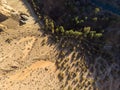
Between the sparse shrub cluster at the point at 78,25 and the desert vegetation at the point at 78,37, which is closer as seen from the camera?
the desert vegetation at the point at 78,37

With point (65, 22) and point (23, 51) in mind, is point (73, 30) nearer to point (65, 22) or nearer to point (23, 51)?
point (65, 22)

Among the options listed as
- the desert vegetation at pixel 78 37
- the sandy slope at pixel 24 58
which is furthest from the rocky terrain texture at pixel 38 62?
Result: the desert vegetation at pixel 78 37

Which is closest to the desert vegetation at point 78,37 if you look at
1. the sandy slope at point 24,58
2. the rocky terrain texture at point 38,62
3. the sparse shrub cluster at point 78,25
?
the sparse shrub cluster at point 78,25

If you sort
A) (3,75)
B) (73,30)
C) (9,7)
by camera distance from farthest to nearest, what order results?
(73,30), (9,7), (3,75)

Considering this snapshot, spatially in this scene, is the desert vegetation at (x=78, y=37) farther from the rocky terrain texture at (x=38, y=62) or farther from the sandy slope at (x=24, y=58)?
the sandy slope at (x=24, y=58)

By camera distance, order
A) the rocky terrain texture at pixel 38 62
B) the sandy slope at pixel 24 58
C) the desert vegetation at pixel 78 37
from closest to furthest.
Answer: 1. the sandy slope at pixel 24 58
2. the rocky terrain texture at pixel 38 62
3. the desert vegetation at pixel 78 37

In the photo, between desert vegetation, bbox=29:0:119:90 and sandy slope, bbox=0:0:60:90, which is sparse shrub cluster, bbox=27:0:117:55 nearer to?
desert vegetation, bbox=29:0:119:90

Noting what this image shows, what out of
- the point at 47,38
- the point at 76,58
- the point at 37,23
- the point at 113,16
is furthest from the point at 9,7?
the point at 113,16

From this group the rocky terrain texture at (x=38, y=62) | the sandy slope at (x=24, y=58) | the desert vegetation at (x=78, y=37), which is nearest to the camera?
the sandy slope at (x=24, y=58)
